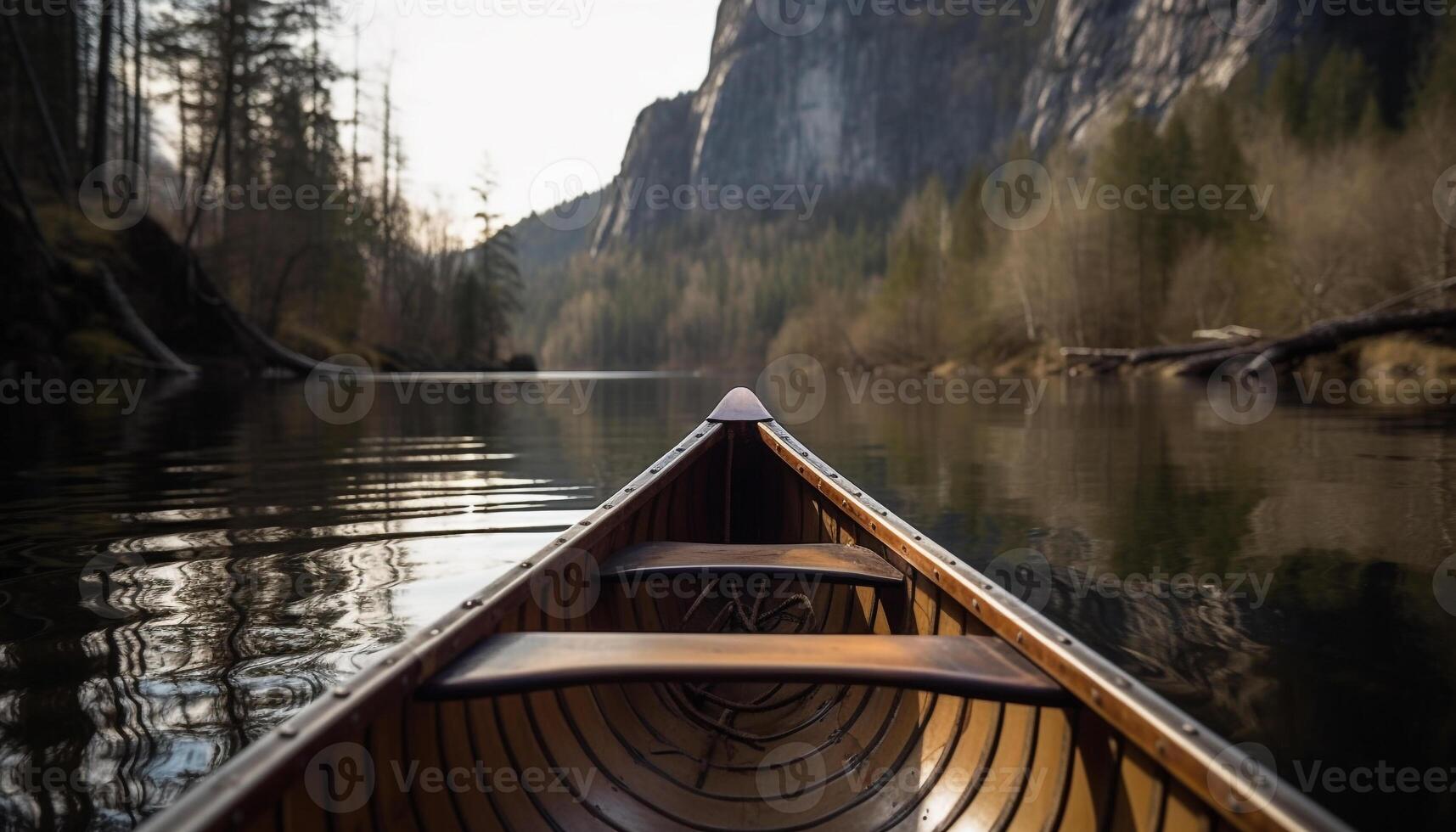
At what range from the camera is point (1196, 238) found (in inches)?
1439

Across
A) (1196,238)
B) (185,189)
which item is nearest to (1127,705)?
(185,189)

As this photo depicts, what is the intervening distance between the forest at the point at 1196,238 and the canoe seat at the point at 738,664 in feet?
94.8

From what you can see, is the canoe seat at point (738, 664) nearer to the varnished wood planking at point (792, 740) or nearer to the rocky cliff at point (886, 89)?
the varnished wood planking at point (792, 740)

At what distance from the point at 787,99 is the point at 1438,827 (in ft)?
529

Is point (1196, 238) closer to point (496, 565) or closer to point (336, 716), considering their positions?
point (496, 565)

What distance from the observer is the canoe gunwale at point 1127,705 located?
1322 millimetres

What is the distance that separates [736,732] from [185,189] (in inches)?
1342

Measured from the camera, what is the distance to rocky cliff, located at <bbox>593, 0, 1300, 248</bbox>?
282ft

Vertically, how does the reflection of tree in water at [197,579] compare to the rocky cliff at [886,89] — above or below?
below

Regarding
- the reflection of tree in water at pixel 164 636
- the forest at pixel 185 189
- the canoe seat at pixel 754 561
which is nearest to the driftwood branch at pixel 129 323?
the forest at pixel 185 189

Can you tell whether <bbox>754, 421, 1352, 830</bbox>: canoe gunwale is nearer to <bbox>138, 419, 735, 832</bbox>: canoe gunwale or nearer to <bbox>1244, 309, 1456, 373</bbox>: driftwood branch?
<bbox>138, 419, 735, 832</bbox>: canoe gunwale

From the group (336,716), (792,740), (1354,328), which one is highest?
(1354,328)

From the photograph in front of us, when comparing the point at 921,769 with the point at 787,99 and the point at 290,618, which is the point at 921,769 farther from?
the point at 787,99

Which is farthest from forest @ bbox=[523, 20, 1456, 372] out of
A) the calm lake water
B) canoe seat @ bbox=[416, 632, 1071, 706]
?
canoe seat @ bbox=[416, 632, 1071, 706]
